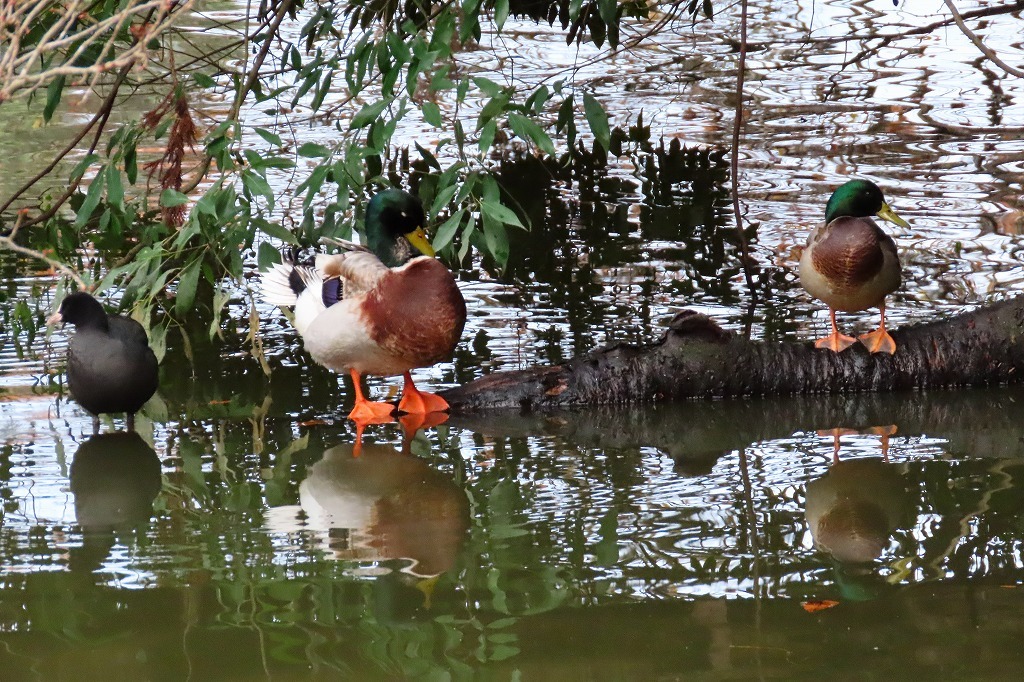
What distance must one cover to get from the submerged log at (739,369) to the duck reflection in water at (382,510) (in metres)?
0.62

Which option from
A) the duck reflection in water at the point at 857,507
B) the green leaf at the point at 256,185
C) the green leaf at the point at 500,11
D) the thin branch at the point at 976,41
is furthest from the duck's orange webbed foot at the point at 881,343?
the green leaf at the point at 256,185

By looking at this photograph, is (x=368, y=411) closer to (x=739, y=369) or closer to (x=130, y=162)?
(x=130, y=162)

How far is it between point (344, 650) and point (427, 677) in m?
0.27

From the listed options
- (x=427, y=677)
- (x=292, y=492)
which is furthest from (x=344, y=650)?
(x=292, y=492)

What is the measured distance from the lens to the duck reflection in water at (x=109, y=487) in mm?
4254

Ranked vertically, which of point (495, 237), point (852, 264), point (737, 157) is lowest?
point (852, 264)

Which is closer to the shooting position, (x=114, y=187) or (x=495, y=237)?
(x=114, y=187)

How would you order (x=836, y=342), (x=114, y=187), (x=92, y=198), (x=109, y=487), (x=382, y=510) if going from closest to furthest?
(x=382, y=510), (x=109, y=487), (x=114, y=187), (x=92, y=198), (x=836, y=342)

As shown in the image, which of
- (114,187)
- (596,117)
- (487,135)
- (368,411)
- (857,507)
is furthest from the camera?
(368,411)

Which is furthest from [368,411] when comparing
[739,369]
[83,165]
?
[739,369]

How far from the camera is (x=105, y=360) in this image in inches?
203

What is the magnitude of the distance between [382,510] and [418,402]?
1.01 meters

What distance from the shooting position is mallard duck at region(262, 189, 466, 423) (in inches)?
208

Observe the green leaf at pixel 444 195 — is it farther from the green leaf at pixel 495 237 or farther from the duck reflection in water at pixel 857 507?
the duck reflection in water at pixel 857 507
